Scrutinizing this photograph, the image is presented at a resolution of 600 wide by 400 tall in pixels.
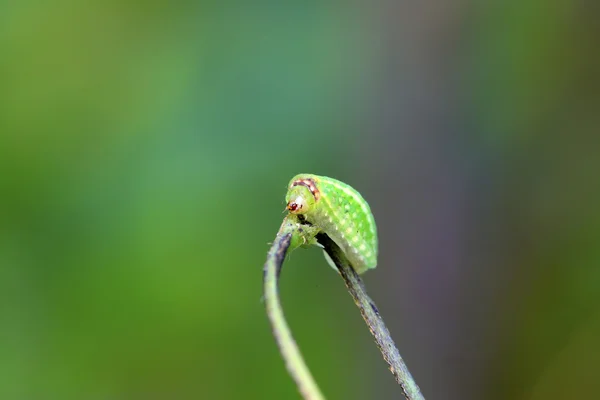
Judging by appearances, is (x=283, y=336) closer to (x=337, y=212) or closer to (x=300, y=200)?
(x=300, y=200)

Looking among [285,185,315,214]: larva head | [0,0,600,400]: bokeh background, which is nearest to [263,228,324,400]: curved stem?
[285,185,315,214]: larva head

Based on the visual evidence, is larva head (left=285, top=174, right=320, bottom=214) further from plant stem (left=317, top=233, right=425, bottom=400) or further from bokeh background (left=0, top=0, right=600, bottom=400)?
bokeh background (left=0, top=0, right=600, bottom=400)

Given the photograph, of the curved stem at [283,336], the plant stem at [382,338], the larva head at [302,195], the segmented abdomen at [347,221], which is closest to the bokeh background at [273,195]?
the segmented abdomen at [347,221]

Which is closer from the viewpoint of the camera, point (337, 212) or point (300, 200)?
point (300, 200)

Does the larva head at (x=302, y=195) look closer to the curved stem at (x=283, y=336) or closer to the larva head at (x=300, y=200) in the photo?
the larva head at (x=300, y=200)

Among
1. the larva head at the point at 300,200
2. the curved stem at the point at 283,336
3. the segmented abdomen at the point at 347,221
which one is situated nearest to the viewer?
the curved stem at the point at 283,336

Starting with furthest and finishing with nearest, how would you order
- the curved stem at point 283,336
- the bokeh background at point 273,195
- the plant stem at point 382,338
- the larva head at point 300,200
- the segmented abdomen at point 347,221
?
the bokeh background at point 273,195 < the segmented abdomen at point 347,221 < the larva head at point 300,200 < the plant stem at point 382,338 < the curved stem at point 283,336

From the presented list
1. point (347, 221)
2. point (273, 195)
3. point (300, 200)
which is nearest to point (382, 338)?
point (300, 200)

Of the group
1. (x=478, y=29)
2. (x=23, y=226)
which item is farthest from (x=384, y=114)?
(x=23, y=226)
